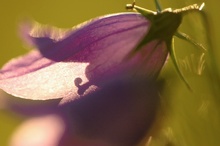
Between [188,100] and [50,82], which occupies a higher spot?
[50,82]

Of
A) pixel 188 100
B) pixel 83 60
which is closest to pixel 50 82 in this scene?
pixel 83 60

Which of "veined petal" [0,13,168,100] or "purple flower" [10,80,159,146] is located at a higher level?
"veined petal" [0,13,168,100]

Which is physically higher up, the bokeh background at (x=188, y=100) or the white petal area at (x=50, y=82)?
the white petal area at (x=50, y=82)

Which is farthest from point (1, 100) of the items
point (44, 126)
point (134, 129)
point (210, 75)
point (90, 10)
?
point (90, 10)

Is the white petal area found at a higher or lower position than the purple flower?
higher

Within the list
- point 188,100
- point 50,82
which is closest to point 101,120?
point 50,82

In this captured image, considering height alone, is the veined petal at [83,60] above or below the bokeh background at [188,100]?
above

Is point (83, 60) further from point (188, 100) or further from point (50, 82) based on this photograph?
point (188, 100)

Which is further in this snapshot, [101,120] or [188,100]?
[188,100]

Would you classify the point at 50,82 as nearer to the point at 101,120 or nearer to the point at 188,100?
the point at 101,120
